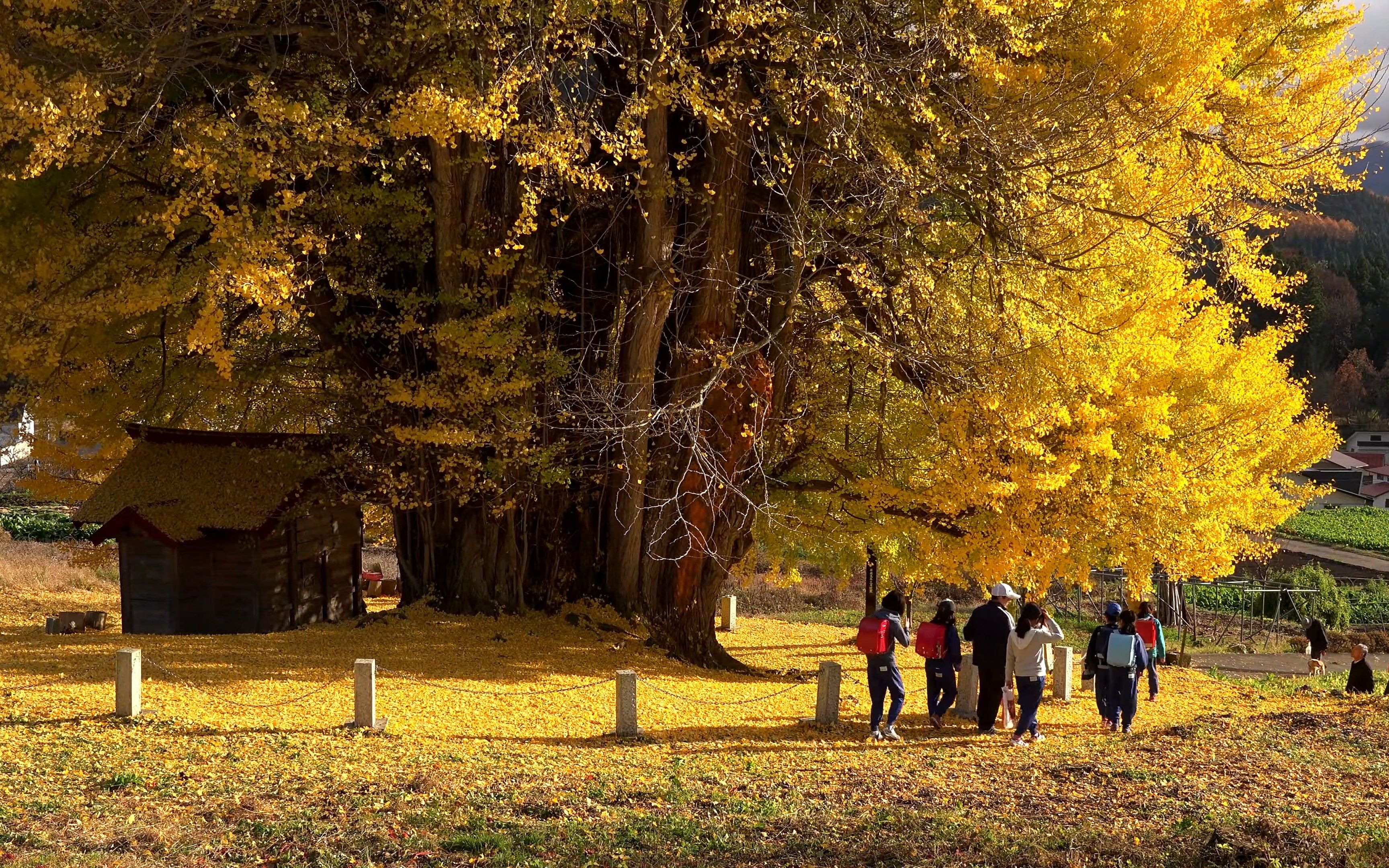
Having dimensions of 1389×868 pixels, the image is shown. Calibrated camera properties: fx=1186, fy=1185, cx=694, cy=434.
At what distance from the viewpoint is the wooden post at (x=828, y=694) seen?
40.5ft

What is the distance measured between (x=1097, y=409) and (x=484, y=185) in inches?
342

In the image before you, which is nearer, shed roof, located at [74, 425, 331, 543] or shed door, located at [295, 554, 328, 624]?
shed roof, located at [74, 425, 331, 543]

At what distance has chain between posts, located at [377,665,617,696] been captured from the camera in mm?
12539

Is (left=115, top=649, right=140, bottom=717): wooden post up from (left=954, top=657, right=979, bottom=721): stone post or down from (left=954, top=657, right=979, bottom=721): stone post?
up

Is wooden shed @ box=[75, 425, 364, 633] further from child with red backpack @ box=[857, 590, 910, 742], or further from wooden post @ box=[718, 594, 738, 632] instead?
wooden post @ box=[718, 594, 738, 632]

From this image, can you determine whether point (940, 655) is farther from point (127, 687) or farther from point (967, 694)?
point (127, 687)

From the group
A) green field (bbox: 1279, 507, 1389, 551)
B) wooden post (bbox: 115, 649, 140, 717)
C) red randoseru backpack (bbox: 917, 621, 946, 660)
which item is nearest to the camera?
wooden post (bbox: 115, 649, 140, 717)

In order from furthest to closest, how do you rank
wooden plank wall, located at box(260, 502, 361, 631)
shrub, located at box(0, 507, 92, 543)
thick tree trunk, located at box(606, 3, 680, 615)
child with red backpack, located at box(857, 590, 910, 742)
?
shrub, located at box(0, 507, 92, 543)
wooden plank wall, located at box(260, 502, 361, 631)
thick tree trunk, located at box(606, 3, 680, 615)
child with red backpack, located at box(857, 590, 910, 742)

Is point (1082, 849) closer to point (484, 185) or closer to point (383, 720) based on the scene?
point (383, 720)

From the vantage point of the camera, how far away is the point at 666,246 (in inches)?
611

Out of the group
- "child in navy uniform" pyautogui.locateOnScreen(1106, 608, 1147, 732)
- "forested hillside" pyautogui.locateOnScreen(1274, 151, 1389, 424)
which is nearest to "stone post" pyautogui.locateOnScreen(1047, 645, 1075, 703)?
"child in navy uniform" pyautogui.locateOnScreen(1106, 608, 1147, 732)

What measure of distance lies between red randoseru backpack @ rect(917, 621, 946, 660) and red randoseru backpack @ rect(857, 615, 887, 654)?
878 millimetres

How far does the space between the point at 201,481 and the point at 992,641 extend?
11.0 m

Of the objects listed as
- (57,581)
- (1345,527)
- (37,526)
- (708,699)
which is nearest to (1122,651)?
(708,699)
